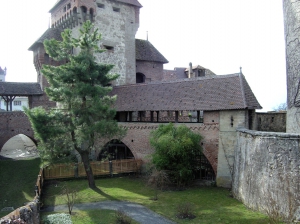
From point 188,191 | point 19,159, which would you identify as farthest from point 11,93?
point 188,191

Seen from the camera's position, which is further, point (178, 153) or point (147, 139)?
point (147, 139)

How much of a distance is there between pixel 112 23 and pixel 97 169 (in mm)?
14893

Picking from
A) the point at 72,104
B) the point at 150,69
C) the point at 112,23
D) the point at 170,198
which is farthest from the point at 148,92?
the point at 112,23

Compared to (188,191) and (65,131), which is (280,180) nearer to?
(188,191)

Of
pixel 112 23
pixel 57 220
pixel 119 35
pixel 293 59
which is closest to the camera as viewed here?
pixel 57 220

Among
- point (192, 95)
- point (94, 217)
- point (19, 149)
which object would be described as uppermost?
point (192, 95)

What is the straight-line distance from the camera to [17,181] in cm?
2119

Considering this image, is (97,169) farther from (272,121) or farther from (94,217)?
(272,121)

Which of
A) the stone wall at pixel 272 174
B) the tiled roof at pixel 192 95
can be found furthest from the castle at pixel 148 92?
the stone wall at pixel 272 174

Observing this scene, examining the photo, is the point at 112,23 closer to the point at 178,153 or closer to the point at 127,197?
the point at 178,153

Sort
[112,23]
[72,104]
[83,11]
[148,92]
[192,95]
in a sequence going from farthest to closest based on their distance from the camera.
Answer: [112,23], [83,11], [148,92], [192,95], [72,104]

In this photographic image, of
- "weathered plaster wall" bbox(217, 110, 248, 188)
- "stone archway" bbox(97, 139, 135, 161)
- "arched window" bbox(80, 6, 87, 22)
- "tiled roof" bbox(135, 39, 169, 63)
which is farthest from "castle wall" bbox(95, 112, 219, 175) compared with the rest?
"arched window" bbox(80, 6, 87, 22)

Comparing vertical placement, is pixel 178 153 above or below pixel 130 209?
above

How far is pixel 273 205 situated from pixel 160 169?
7737mm
